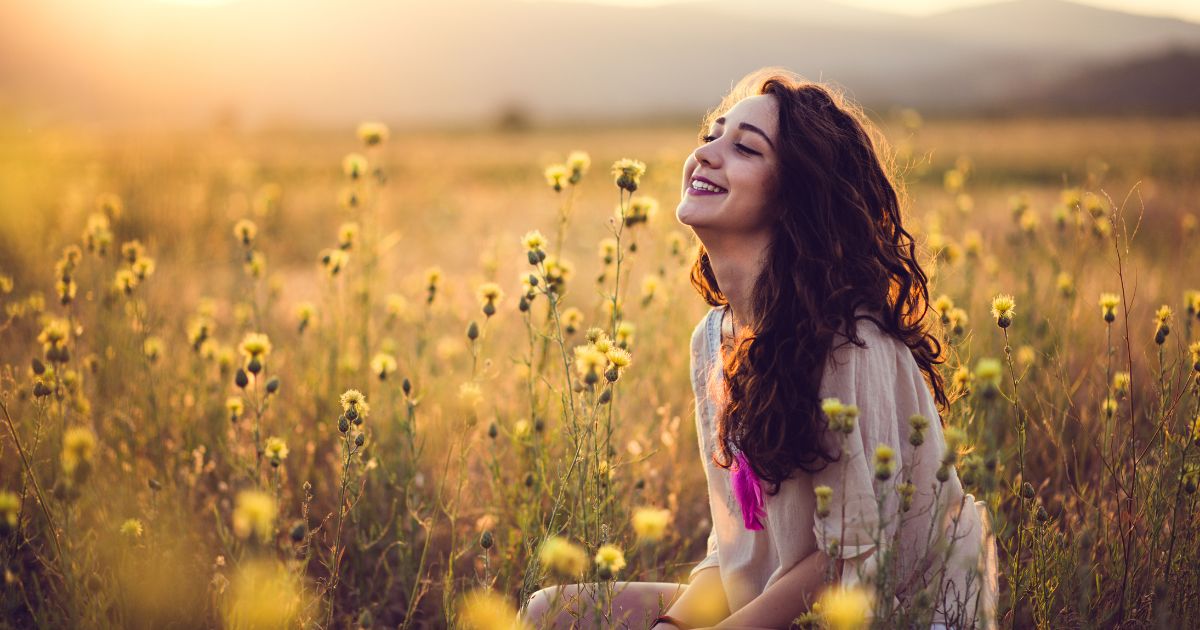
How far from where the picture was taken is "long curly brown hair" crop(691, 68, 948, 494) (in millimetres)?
1741

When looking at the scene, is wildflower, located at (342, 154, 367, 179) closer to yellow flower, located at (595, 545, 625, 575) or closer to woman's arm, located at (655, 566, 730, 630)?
woman's arm, located at (655, 566, 730, 630)

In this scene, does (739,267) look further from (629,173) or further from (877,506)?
(877,506)

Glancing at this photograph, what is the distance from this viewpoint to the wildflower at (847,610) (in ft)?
4.20

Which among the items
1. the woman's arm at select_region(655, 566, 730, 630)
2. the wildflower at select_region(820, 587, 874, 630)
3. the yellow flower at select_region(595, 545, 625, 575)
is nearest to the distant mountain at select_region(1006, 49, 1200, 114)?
the woman's arm at select_region(655, 566, 730, 630)

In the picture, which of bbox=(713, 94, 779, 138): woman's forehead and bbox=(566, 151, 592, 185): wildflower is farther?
bbox=(566, 151, 592, 185): wildflower

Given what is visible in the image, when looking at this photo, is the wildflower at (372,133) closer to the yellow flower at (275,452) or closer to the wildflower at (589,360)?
the yellow flower at (275,452)

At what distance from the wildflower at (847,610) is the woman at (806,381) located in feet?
0.31

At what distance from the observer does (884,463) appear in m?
1.46

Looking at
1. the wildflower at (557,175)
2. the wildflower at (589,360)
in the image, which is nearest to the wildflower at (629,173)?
the wildflower at (557,175)

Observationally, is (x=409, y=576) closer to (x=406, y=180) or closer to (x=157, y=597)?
(x=157, y=597)

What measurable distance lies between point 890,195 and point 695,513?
149 cm

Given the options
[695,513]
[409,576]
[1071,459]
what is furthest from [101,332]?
[1071,459]

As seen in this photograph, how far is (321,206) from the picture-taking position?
9.79 metres

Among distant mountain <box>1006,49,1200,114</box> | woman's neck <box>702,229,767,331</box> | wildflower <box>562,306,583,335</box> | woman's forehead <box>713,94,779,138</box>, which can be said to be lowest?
wildflower <box>562,306,583,335</box>
